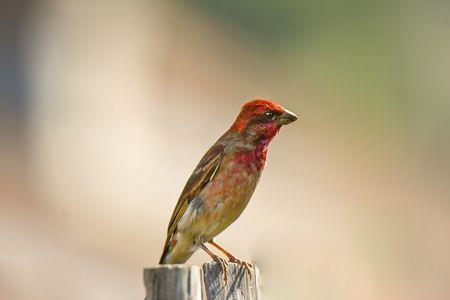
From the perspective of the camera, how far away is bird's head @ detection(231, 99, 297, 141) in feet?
20.9

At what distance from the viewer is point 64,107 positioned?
15.7 meters

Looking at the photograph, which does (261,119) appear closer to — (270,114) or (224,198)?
(270,114)

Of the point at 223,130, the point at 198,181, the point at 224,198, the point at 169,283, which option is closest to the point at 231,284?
the point at 169,283

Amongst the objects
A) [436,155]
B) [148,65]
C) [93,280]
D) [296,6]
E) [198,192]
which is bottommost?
[93,280]

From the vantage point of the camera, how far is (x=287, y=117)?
628 cm

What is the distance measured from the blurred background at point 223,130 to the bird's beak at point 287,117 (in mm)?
850

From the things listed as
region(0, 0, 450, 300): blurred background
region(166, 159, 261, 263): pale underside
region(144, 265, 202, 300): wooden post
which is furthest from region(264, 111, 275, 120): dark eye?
region(144, 265, 202, 300): wooden post

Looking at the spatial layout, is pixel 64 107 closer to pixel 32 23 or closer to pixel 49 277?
pixel 32 23

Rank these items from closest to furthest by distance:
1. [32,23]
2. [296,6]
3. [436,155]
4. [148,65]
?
[32,23] < [148,65] < [436,155] < [296,6]

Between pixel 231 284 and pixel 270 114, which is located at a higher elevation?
pixel 270 114

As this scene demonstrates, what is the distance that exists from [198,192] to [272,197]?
932cm

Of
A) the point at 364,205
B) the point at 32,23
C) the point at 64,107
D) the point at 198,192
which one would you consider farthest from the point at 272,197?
the point at 198,192

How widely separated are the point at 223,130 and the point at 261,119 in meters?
11.0

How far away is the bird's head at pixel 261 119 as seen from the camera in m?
6.36
